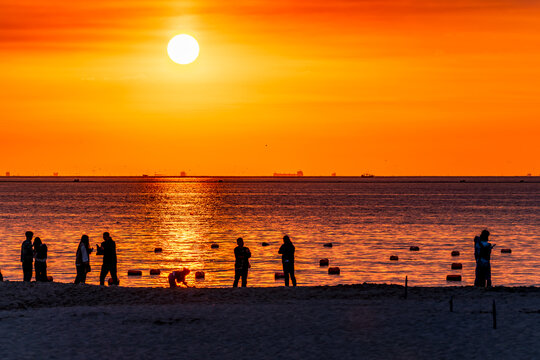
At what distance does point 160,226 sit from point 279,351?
70325 mm

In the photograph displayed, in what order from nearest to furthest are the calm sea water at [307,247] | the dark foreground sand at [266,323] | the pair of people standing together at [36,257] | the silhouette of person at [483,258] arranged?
the dark foreground sand at [266,323]
the silhouette of person at [483,258]
the pair of people standing together at [36,257]
the calm sea water at [307,247]

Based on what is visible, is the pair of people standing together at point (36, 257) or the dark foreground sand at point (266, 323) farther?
the pair of people standing together at point (36, 257)

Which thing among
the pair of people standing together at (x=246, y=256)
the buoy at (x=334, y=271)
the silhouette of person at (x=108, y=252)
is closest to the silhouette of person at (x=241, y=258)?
the pair of people standing together at (x=246, y=256)

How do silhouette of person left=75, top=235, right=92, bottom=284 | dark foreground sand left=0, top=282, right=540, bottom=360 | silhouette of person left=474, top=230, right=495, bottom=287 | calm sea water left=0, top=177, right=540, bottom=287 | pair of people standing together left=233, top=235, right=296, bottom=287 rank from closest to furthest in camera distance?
1. dark foreground sand left=0, top=282, right=540, bottom=360
2. silhouette of person left=474, top=230, right=495, bottom=287
3. pair of people standing together left=233, top=235, right=296, bottom=287
4. silhouette of person left=75, top=235, right=92, bottom=284
5. calm sea water left=0, top=177, right=540, bottom=287

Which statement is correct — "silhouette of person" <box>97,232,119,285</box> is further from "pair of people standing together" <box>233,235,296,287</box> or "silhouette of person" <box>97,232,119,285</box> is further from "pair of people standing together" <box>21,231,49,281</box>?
"pair of people standing together" <box>233,235,296,287</box>

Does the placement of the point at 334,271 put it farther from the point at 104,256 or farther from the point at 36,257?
the point at 36,257

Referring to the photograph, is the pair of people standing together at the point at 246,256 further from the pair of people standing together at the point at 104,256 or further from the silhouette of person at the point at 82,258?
the silhouette of person at the point at 82,258

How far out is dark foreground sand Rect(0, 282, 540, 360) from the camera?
17.4m

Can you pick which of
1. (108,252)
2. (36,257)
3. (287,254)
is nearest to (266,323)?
(287,254)

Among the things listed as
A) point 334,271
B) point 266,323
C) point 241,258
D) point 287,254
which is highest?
point 287,254

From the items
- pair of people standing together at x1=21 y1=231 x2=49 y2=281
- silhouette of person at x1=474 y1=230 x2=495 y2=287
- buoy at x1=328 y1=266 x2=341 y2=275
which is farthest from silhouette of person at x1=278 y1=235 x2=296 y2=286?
buoy at x1=328 y1=266 x2=341 y2=275

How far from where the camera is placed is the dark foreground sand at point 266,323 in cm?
1736

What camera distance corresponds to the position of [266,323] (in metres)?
20.5

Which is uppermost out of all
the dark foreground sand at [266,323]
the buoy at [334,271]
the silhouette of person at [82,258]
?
the silhouette of person at [82,258]
